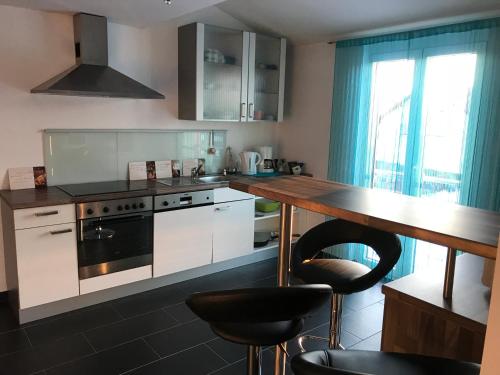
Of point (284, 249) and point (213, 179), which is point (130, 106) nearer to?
point (213, 179)

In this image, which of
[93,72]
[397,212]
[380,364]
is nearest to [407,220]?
[397,212]

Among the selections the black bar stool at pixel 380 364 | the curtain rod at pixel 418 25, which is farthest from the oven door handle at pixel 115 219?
the curtain rod at pixel 418 25

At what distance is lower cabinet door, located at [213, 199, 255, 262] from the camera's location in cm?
375

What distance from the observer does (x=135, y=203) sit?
3.16 meters

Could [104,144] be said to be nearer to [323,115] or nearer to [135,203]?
[135,203]

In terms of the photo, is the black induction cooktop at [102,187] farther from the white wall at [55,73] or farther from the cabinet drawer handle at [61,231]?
the white wall at [55,73]

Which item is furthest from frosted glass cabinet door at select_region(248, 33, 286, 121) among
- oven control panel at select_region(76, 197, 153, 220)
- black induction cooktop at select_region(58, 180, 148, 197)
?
oven control panel at select_region(76, 197, 153, 220)

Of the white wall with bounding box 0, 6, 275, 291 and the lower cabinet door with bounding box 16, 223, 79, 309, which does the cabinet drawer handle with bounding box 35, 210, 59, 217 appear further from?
the white wall with bounding box 0, 6, 275, 291

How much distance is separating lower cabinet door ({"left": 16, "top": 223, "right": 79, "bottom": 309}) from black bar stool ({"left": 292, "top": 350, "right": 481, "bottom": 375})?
2.29m

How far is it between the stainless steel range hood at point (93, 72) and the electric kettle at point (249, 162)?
4.35 feet

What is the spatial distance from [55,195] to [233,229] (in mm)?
1603

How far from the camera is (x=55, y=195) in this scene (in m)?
2.96

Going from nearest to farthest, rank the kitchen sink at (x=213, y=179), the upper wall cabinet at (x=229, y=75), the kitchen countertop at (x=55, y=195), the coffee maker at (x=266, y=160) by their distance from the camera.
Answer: the kitchen countertop at (x=55, y=195)
the upper wall cabinet at (x=229, y=75)
the kitchen sink at (x=213, y=179)
the coffee maker at (x=266, y=160)

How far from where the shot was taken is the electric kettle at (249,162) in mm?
4266
